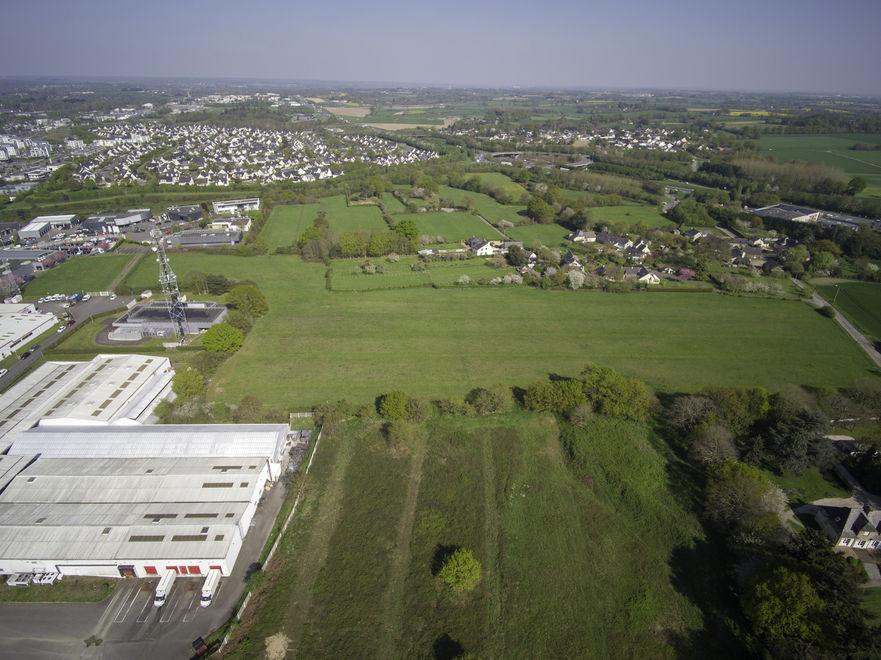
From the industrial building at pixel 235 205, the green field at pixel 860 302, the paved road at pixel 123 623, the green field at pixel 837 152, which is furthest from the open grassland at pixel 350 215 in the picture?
the green field at pixel 837 152

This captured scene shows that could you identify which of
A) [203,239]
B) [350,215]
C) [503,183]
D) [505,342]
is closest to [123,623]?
[505,342]

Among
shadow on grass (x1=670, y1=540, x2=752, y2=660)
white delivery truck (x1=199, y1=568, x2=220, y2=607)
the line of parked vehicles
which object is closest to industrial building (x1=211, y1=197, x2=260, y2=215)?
the line of parked vehicles

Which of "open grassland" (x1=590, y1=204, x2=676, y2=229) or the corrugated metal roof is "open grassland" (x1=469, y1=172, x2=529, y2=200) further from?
the corrugated metal roof

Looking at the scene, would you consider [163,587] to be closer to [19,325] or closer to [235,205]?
[19,325]

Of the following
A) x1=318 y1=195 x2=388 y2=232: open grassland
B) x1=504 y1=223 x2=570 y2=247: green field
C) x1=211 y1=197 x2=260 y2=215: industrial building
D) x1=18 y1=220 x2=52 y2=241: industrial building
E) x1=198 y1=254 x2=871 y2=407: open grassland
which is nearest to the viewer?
x1=198 y1=254 x2=871 y2=407: open grassland

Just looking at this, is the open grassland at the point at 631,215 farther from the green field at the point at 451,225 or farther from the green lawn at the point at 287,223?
the green lawn at the point at 287,223

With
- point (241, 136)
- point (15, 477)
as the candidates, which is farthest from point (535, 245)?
point (241, 136)
